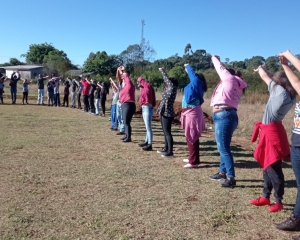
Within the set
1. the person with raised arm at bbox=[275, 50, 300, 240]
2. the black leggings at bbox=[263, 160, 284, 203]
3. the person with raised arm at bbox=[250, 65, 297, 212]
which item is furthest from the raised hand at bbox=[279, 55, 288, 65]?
the black leggings at bbox=[263, 160, 284, 203]

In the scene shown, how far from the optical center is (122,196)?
5023 mm

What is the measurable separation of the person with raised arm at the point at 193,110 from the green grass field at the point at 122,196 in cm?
46

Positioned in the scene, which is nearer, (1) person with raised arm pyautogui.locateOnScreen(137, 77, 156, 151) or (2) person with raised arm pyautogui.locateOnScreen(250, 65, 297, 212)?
(2) person with raised arm pyautogui.locateOnScreen(250, 65, 297, 212)

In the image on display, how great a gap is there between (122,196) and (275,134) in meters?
2.34

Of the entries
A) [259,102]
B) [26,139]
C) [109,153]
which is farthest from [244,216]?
[259,102]

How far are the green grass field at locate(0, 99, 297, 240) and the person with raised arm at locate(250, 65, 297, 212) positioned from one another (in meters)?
0.41

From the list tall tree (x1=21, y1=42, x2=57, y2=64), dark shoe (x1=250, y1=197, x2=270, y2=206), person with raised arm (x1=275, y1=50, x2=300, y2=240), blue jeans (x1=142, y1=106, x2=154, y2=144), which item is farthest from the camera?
tall tree (x1=21, y1=42, x2=57, y2=64)

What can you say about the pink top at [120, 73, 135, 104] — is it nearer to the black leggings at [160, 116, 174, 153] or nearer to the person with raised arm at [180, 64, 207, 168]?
the black leggings at [160, 116, 174, 153]

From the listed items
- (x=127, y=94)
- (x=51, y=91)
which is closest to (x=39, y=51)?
(x=51, y=91)

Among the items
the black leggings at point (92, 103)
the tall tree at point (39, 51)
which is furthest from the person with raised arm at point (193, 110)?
the tall tree at point (39, 51)

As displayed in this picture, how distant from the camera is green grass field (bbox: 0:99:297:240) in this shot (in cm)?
394

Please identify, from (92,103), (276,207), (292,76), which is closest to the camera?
(292,76)

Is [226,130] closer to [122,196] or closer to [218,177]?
[218,177]

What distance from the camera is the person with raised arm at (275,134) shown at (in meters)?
4.36
